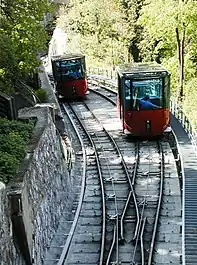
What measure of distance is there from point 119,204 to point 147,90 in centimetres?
589

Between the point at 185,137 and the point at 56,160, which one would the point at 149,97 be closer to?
the point at 185,137

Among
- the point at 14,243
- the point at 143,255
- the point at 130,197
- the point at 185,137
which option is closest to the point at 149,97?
the point at 185,137

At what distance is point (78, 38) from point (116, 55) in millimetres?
4604

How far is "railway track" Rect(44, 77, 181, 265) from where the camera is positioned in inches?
498

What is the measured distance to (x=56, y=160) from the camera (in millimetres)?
16109

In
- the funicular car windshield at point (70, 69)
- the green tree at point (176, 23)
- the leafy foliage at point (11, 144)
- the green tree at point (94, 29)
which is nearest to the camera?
the leafy foliage at point (11, 144)

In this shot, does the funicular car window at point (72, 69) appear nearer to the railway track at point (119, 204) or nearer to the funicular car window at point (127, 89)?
the railway track at point (119, 204)

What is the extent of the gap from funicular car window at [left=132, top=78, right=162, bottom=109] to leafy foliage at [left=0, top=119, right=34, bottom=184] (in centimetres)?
550

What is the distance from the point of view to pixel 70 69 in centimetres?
2978

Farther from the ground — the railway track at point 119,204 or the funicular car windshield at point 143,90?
the funicular car windshield at point 143,90

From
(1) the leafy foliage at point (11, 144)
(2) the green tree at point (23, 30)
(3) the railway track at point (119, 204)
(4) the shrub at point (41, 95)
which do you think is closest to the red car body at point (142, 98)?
(3) the railway track at point (119, 204)

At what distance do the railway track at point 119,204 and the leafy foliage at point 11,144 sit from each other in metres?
2.36

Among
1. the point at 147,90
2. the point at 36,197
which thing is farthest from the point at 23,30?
the point at 36,197

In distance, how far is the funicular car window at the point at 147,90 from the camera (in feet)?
65.8
